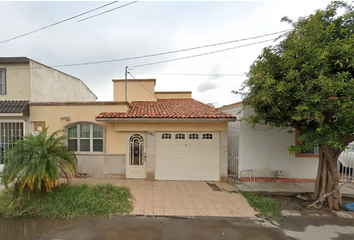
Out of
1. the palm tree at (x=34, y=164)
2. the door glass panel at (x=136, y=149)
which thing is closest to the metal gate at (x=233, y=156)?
the door glass panel at (x=136, y=149)

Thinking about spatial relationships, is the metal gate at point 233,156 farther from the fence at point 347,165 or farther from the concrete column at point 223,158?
the fence at point 347,165

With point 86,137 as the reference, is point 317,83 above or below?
above

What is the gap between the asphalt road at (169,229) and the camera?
382cm

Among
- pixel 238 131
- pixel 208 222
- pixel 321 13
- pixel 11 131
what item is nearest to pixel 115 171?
pixel 208 222

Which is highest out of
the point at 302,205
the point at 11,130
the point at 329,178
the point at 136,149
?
the point at 11,130

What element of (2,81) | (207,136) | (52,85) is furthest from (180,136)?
(2,81)

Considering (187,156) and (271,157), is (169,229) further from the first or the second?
(271,157)

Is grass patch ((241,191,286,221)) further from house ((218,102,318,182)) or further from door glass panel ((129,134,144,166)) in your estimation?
door glass panel ((129,134,144,166))

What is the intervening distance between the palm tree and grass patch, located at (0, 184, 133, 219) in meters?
0.32

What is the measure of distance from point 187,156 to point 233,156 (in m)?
2.45

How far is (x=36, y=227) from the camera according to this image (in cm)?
411

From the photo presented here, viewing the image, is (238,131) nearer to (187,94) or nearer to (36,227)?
(187,94)

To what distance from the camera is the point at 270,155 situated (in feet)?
25.1

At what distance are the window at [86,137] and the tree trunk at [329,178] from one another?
8.83 m
